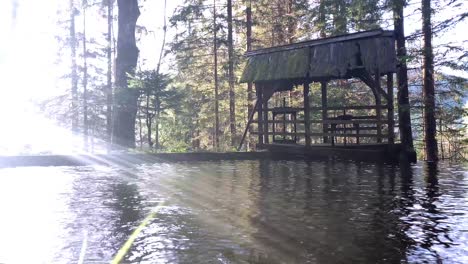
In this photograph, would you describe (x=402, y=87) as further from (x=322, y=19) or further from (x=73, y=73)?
(x=73, y=73)

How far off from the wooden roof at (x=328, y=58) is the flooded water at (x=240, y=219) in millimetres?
5504

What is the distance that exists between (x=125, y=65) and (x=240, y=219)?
16.8m

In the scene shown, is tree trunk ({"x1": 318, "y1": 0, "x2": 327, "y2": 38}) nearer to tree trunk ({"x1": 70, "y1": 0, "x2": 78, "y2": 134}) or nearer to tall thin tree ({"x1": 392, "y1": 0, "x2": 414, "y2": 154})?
tall thin tree ({"x1": 392, "y1": 0, "x2": 414, "y2": 154})

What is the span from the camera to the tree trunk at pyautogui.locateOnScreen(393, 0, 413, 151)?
16703 mm

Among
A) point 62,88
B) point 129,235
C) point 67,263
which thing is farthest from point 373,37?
point 62,88

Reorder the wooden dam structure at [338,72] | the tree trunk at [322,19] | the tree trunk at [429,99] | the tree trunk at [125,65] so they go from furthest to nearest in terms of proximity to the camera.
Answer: the tree trunk at [322,19], the tree trunk at [125,65], the tree trunk at [429,99], the wooden dam structure at [338,72]

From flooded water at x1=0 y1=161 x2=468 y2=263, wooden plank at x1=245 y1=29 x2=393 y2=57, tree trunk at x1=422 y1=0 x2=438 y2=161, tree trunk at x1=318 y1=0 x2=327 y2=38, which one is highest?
tree trunk at x1=318 y1=0 x2=327 y2=38

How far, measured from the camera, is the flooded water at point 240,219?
186 inches

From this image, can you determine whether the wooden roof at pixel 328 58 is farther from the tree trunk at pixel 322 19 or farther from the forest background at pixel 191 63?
the tree trunk at pixel 322 19

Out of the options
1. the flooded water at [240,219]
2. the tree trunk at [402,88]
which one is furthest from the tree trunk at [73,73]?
the tree trunk at [402,88]

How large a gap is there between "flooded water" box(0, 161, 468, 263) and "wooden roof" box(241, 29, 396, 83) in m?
5.50

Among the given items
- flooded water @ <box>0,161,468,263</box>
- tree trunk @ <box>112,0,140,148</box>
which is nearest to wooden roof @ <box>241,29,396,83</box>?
flooded water @ <box>0,161,468,263</box>

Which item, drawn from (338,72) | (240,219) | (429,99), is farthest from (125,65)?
(240,219)

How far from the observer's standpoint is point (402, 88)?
1755 centimetres
